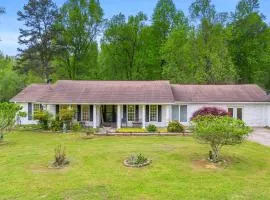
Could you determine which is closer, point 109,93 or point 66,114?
point 66,114

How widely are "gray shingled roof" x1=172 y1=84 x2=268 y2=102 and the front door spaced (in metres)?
5.97

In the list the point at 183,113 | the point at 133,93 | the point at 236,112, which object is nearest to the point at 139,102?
the point at 133,93

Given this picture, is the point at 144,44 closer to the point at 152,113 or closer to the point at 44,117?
the point at 152,113

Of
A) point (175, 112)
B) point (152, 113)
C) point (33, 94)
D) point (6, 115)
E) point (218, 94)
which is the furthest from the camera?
point (33, 94)

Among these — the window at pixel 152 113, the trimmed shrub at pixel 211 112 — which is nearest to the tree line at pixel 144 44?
the window at pixel 152 113

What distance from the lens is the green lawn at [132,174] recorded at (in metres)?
11.1

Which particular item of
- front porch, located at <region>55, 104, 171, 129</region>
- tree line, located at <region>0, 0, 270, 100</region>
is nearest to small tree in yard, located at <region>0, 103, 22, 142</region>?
front porch, located at <region>55, 104, 171, 129</region>

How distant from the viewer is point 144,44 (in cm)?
4491

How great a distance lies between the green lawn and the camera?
36.5 ft

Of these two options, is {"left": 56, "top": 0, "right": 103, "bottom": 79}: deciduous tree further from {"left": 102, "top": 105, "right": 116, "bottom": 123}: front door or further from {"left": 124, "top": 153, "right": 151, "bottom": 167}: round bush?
{"left": 124, "top": 153, "right": 151, "bottom": 167}: round bush

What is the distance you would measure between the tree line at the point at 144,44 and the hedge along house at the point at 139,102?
9.47m

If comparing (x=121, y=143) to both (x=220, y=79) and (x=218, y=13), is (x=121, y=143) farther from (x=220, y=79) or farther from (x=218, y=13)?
(x=218, y=13)

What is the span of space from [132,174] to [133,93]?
16297 millimetres

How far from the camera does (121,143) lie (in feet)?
66.2
